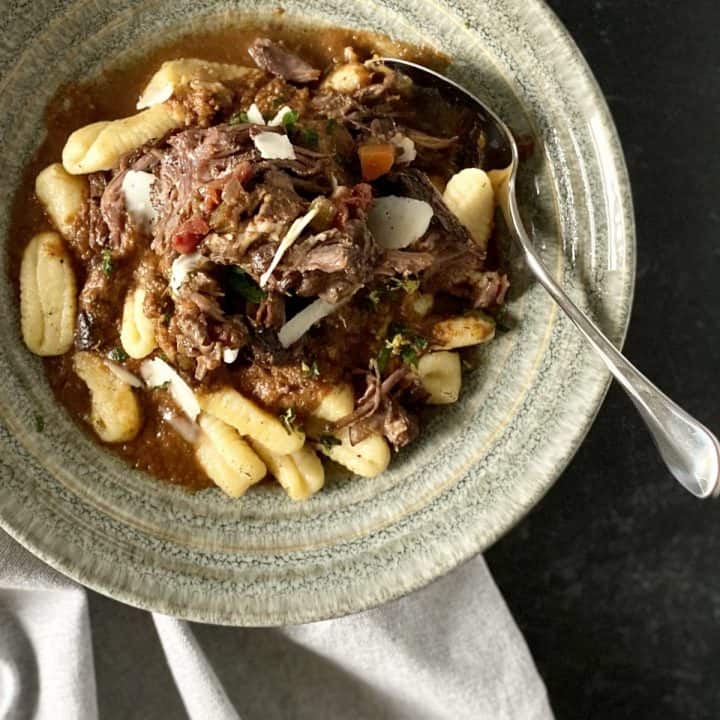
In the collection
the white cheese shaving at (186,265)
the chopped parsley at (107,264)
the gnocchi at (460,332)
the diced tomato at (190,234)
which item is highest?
the diced tomato at (190,234)

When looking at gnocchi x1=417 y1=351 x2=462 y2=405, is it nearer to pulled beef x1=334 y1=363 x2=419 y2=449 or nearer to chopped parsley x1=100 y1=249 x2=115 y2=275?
pulled beef x1=334 y1=363 x2=419 y2=449

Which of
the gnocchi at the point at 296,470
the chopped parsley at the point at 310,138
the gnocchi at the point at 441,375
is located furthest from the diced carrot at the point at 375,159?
the gnocchi at the point at 296,470

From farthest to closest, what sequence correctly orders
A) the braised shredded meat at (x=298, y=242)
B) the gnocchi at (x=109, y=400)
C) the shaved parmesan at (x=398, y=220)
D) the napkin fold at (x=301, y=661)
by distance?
the napkin fold at (x=301, y=661)
the gnocchi at (x=109, y=400)
the shaved parmesan at (x=398, y=220)
the braised shredded meat at (x=298, y=242)

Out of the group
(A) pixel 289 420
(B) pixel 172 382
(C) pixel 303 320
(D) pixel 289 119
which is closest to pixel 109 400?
(B) pixel 172 382

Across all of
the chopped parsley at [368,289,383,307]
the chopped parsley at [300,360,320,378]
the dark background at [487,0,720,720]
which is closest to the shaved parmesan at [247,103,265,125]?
the chopped parsley at [368,289,383,307]

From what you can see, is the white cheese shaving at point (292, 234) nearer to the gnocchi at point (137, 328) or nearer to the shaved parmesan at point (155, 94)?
the gnocchi at point (137, 328)

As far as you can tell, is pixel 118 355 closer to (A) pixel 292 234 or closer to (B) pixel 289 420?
(B) pixel 289 420

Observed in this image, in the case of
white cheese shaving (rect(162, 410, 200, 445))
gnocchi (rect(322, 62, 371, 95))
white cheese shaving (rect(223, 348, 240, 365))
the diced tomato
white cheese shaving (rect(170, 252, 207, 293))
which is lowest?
white cheese shaving (rect(162, 410, 200, 445))
